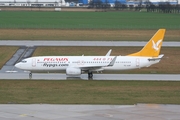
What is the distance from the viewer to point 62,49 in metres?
79.8

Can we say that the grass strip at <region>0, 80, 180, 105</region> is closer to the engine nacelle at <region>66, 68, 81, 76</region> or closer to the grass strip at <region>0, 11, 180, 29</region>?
the engine nacelle at <region>66, 68, 81, 76</region>

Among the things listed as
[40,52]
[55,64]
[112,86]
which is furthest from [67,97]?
[40,52]

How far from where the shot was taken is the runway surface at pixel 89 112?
108 ft

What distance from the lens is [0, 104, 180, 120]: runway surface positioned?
33031 mm

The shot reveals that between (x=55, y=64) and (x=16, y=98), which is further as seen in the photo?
(x=55, y=64)

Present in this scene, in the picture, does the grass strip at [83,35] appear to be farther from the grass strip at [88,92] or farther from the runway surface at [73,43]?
the grass strip at [88,92]

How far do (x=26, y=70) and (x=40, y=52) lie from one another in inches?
841

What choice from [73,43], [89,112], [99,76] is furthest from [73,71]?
[73,43]

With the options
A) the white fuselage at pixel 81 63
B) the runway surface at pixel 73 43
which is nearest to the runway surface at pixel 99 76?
the white fuselage at pixel 81 63

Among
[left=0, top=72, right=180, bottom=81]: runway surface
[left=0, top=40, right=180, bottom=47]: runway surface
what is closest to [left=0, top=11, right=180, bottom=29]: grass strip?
[left=0, top=40, right=180, bottom=47]: runway surface

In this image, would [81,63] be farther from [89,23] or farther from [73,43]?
[89,23]

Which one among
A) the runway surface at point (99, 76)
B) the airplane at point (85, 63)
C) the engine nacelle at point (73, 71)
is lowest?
the runway surface at point (99, 76)

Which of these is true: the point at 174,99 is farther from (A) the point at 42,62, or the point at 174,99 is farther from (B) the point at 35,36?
(B) the point at 35,36

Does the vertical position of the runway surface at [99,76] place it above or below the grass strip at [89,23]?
above
